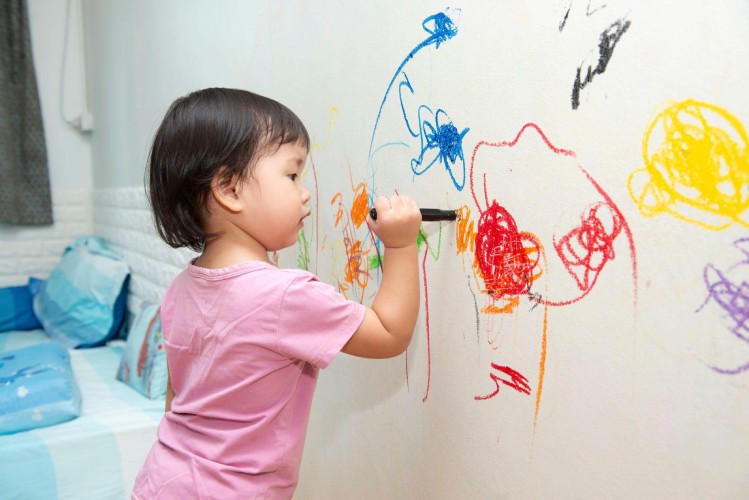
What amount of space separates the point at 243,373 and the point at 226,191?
24 cm

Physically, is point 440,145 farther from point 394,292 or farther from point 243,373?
point 243,373

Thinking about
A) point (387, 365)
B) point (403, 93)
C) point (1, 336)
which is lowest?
point (1, 336)

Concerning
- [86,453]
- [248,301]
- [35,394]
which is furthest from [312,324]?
[35,394]

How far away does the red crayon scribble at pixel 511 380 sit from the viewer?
705 millimetres

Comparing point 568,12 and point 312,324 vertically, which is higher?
point 568,12

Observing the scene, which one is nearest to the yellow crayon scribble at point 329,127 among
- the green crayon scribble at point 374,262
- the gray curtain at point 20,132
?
the green crayon scribble at point 374,262

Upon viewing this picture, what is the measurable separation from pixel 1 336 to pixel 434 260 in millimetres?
2447

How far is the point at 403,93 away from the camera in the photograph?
2.97 feet

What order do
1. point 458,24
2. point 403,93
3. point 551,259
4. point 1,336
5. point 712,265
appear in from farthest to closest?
point 1,336 → point 403,93 → point 458,24 → point 551,259 → point 712,265

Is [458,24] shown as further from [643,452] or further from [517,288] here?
[643,452]

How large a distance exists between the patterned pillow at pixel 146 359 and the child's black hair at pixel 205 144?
3.67ft

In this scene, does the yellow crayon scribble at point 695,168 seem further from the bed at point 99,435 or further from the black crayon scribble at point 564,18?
the bed at point 99,435

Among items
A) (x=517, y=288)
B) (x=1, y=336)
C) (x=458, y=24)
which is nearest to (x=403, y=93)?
(x=458, y=24)

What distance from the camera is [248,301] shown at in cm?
74
